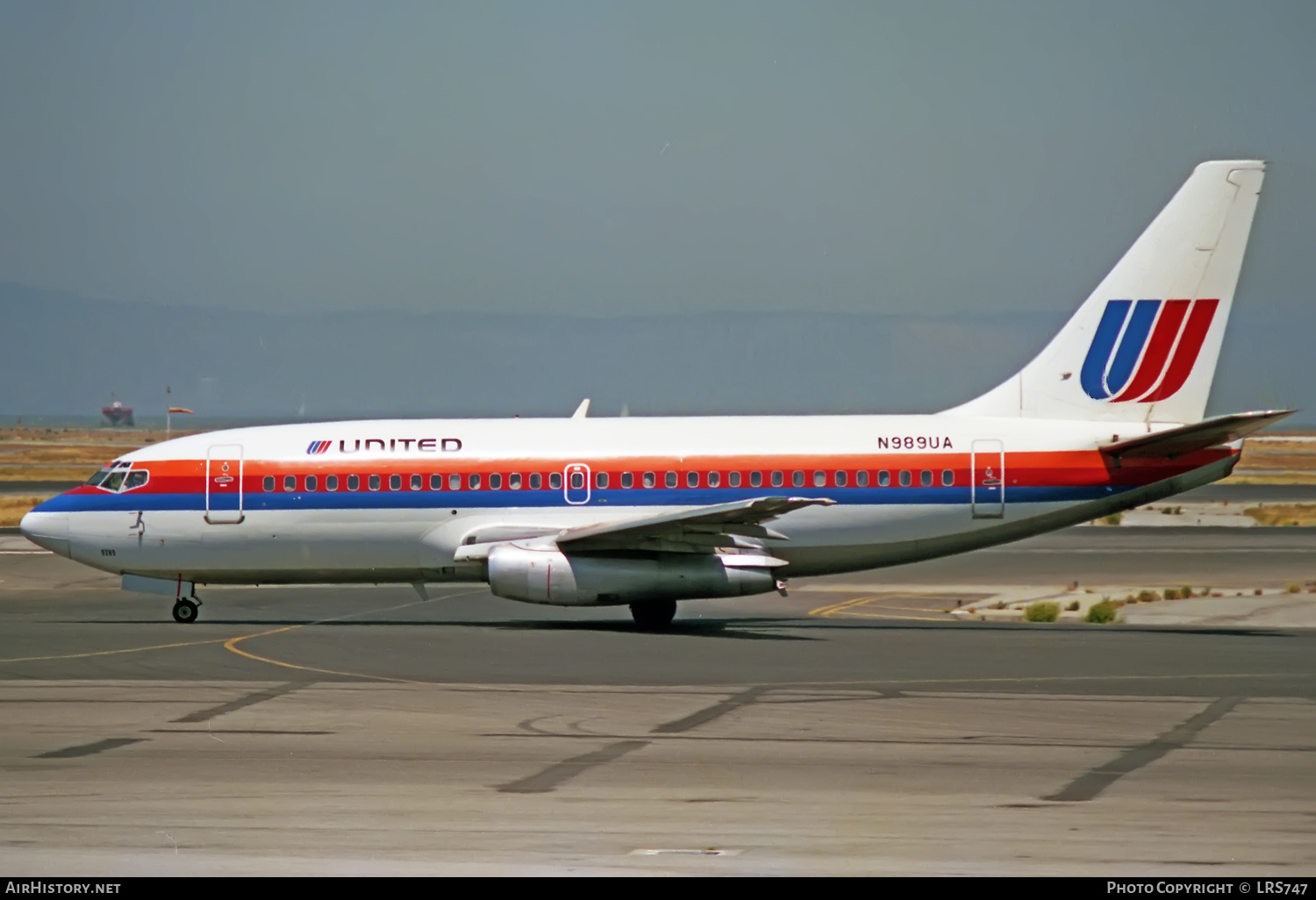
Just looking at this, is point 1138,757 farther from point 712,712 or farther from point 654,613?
point 654,613

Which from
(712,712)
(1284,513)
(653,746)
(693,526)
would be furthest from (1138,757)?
(1284,513)

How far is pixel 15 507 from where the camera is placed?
68812 mm

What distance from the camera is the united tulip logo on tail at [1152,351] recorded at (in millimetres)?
30594

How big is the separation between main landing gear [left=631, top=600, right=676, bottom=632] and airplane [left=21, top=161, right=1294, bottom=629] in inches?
1.9

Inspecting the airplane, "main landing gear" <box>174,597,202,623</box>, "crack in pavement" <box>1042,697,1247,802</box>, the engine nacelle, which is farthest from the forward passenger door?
"crack in pavement" <box>1042,697,1247,802</box>

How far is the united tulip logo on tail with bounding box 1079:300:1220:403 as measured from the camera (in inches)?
1204

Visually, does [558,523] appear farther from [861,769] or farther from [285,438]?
[861,769]

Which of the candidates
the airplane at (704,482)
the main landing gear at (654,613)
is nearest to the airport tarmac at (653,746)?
the main landing gear at (654,613)

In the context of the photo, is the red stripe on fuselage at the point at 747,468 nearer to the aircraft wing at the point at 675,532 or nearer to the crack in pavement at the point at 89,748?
the aircraft wing at the point at 675,532

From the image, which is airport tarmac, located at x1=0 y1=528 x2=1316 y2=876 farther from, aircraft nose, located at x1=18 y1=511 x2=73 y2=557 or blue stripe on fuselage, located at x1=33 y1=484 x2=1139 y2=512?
blue stripe on fuselage, located at x1=33 y1=484 x2=1139 y2=512

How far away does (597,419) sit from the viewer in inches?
1244

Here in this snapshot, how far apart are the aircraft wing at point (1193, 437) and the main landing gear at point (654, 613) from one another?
841 centimetres

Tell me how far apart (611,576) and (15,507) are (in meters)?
47.2
